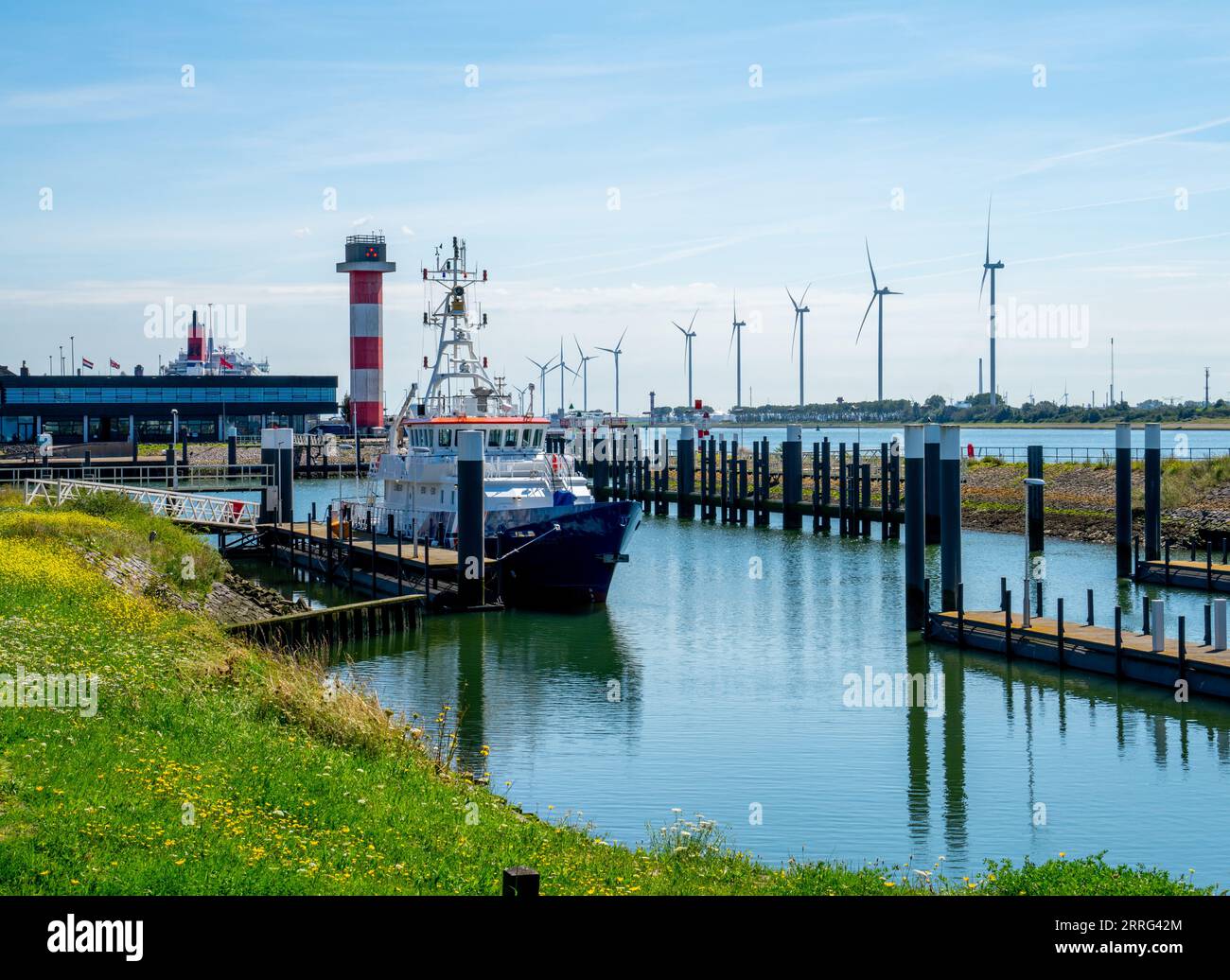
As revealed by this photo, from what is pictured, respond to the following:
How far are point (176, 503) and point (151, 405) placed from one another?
68.7m

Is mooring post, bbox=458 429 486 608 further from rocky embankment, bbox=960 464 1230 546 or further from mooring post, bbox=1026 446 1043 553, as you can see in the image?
rocky embankment, bbox=960 464 1230 546

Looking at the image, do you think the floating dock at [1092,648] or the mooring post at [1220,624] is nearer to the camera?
the floating dock at [1092,648]

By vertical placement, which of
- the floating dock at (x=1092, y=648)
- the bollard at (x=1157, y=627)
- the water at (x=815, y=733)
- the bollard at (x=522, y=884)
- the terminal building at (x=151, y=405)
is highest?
the terminal building at (x=151, y=405)

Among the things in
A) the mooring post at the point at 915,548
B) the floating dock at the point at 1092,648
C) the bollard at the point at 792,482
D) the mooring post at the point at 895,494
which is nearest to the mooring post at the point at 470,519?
the mooring post at the point at 915,548

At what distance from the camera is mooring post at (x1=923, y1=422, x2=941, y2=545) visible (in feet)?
122

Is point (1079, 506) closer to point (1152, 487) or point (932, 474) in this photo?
point (1152, 487)

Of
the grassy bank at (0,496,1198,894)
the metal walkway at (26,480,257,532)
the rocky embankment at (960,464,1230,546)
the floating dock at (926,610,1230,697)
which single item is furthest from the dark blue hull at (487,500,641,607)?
the rocky embankment at (960,464,1230,546)

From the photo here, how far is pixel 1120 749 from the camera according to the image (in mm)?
23969

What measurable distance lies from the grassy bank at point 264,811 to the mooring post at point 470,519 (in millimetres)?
14511

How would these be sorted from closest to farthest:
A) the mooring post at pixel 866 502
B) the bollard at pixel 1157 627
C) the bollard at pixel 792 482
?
the bollard at pixel 1157 627 → the mooring post at pixel 866 502 → the bollard at pixel 792 482

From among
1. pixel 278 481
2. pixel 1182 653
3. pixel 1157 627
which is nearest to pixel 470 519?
pixel 1157 627

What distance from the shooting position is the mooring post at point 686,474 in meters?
76.6

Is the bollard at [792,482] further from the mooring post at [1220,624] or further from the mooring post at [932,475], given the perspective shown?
the mooring post at [1220,624]

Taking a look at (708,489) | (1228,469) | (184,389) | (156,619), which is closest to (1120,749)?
(156,619)
